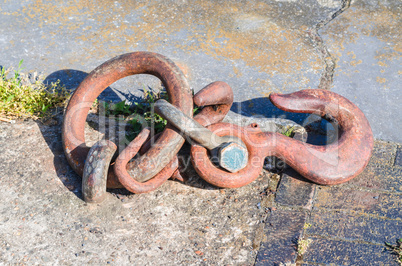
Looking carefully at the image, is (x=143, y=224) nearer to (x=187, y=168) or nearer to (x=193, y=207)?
(x=193, y=207)

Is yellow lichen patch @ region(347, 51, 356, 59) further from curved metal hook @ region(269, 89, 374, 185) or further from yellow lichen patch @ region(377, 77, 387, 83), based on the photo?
curved metal hook @ region(269, 89, 374, 185)

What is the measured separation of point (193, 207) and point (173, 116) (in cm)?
54

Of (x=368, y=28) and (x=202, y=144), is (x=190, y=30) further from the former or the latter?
(x=202, y=144)

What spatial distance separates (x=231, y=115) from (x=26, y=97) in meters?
1.44

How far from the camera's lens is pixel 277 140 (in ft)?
8.29

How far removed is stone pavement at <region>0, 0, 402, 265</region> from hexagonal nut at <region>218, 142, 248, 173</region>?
25 cm

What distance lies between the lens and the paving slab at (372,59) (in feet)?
10.0

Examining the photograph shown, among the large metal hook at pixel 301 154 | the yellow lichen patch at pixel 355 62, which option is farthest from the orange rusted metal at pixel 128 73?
the yellow lichen patch at pixel 355 62

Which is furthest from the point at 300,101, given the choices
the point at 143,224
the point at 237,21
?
the point at 237,21

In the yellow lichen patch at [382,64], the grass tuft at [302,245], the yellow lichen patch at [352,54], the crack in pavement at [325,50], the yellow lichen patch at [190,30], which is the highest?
the yellow lichen patch at [190,30]

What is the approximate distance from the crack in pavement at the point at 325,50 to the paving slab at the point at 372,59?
1.5 inches

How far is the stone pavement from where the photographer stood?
2.21 m

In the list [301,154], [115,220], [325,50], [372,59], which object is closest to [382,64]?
[372,59]

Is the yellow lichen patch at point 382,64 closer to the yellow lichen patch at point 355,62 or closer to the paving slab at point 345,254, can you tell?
the yellow lichen patch at point 355,62
